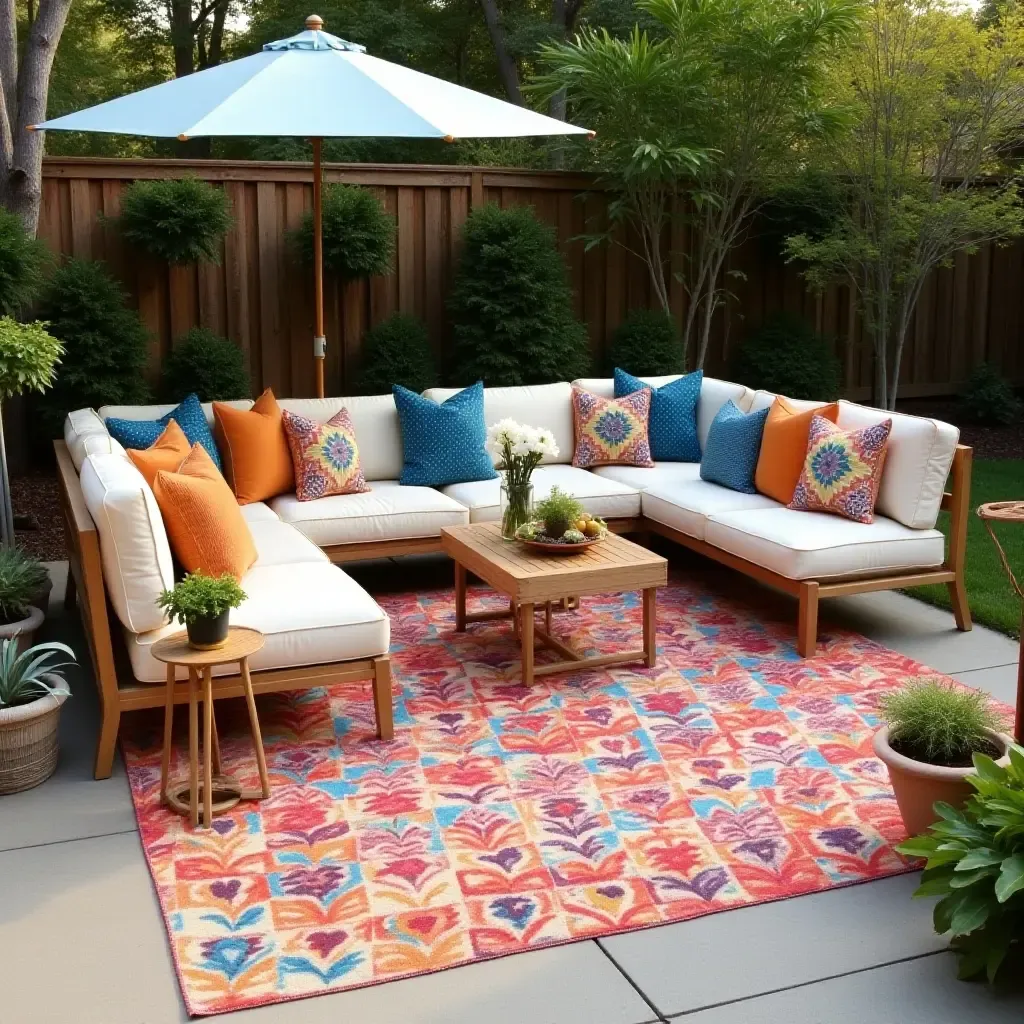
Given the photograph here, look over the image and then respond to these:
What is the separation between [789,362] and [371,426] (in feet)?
12.4

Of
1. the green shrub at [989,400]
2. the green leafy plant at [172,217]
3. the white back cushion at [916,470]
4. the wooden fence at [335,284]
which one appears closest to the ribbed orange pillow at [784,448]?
the white back cushion at [916,470]

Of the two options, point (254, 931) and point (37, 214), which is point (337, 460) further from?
point (254, 931)

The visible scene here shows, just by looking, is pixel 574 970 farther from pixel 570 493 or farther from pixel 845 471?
pixel 570 493

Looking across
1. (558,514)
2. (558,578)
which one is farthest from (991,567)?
(558,578)

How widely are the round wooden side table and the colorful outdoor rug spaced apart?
0.19 feet

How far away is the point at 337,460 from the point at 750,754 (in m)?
2.60

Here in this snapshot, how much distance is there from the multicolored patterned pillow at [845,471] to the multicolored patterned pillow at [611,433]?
125cm

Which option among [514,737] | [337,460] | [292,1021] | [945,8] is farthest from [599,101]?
[292,1021]

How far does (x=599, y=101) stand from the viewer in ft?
26.3

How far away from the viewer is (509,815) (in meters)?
3.66

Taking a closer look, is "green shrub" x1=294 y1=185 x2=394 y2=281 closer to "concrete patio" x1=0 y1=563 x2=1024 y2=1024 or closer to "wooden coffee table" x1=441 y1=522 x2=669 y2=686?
"wooden coffee table" x1=441 y1=522 x2=669 y2=686

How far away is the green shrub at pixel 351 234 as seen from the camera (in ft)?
24.7

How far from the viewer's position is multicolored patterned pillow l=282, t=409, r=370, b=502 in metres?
5.81

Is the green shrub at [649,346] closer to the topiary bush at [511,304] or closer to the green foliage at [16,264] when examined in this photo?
the topiary bush at [511,304]
